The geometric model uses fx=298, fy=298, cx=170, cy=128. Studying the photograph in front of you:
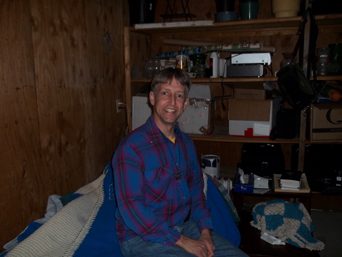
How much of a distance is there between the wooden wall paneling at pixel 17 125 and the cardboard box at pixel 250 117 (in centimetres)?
147

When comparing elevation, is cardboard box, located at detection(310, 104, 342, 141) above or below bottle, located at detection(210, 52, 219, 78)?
below

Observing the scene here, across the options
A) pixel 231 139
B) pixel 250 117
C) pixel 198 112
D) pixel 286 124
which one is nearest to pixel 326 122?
pixel 286 124

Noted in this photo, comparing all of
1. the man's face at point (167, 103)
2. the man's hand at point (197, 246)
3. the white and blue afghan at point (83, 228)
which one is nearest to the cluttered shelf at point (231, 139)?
the white and blue afghan at point (83, 228)

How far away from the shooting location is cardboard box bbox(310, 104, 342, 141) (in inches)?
84.7

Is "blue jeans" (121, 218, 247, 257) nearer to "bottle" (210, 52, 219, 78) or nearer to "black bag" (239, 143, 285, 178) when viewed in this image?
Answer: "black bag" (239, 143, 285, 178)

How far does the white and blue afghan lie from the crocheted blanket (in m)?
0.33

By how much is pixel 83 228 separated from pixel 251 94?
164 cm

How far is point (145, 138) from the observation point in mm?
1337

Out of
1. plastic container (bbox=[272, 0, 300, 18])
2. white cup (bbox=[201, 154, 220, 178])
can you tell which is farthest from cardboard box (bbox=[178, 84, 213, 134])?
plastic container (bbox=[272, 0, 300, 18])

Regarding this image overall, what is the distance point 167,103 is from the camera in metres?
1.39

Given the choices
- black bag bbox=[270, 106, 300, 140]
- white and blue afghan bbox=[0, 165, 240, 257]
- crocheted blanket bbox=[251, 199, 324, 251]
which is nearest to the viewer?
Answer: white and blue afghan bbox=[0, 165, 240, 257]

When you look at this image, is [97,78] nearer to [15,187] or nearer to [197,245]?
[15,187]

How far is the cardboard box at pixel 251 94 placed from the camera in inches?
92.7

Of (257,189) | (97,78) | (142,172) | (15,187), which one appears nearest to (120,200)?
(142,172)
